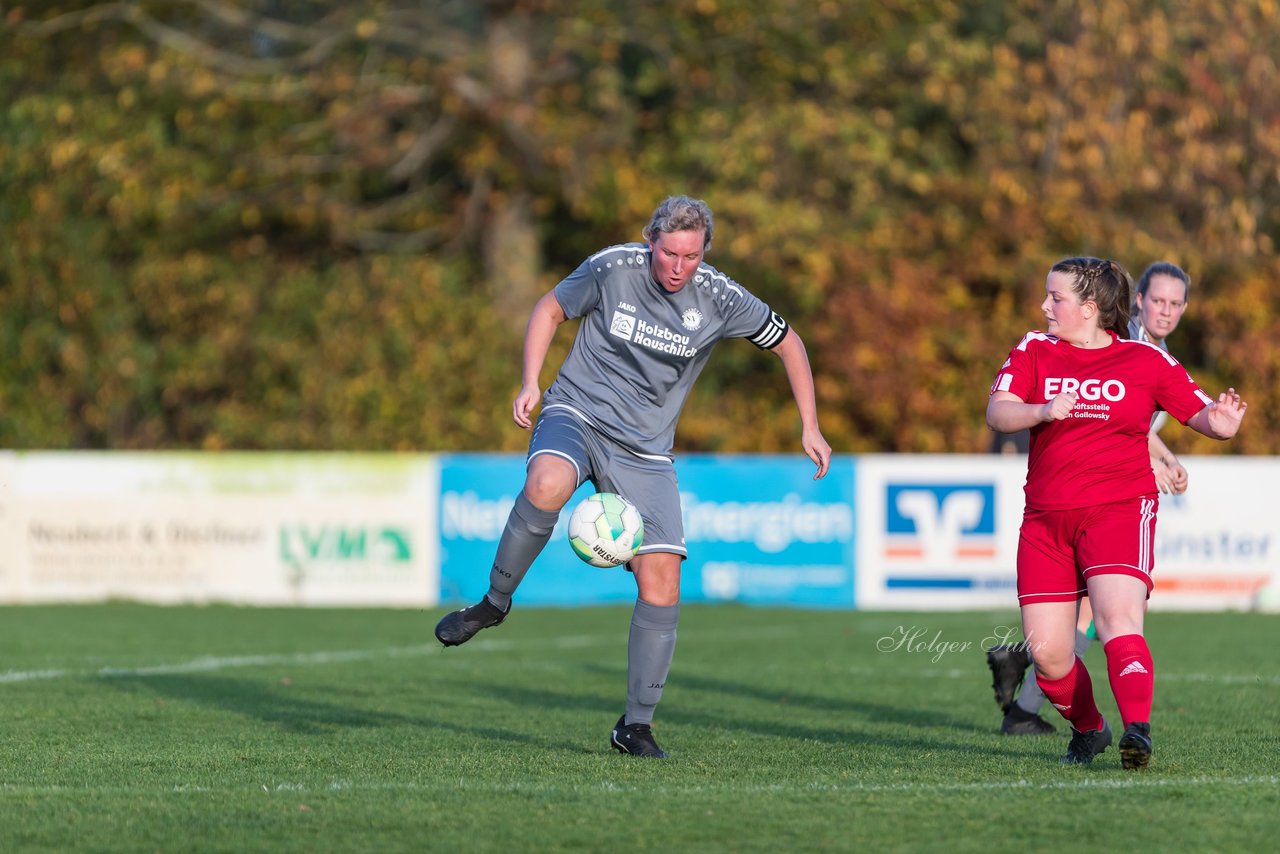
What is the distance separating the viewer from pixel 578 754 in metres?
7.03

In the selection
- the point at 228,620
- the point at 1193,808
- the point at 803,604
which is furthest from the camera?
the point at 803,604

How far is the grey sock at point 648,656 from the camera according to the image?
6.98 metres

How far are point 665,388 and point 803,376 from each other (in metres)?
0.59

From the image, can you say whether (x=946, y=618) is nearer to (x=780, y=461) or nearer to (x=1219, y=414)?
(x=780, y=461)

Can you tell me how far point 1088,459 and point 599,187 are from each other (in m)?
19.3

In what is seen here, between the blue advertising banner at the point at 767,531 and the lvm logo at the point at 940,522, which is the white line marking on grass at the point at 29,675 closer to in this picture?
the blue advertising banner at the point at 767,531

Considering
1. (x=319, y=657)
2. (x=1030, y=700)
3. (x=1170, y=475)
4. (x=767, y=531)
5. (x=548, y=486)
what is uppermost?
(x=1170, y=475)

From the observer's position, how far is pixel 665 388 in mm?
7195

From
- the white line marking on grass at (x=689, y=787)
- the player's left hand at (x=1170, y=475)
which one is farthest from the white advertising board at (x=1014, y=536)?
the white line marking on grass at (x=689, y=787)

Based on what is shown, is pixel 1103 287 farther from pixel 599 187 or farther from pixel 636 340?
pixel 599 187

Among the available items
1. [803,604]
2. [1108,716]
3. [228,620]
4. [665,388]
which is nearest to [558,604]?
[803,604]

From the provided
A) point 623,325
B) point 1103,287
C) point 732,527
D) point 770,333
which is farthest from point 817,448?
point 732,527

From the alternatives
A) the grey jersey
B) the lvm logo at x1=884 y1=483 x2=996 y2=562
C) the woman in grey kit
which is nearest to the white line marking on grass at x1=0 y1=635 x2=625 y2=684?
the woman in grey kit
